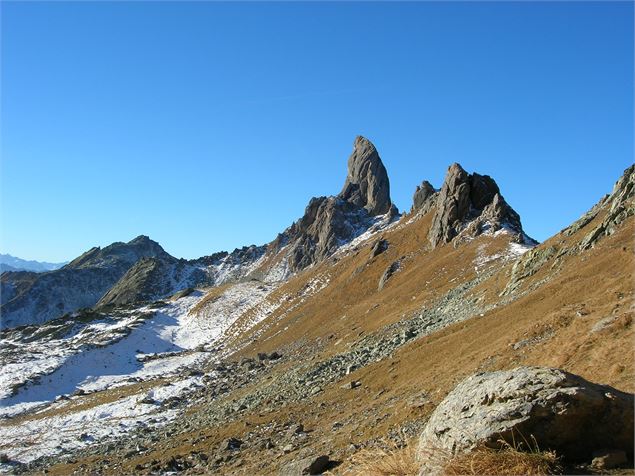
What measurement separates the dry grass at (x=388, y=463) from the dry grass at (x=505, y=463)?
2.53ft

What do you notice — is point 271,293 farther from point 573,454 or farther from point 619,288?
point 573,454

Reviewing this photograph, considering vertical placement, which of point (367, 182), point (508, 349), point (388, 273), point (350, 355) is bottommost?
point (350, 355)

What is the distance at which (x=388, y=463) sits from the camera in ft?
29.0

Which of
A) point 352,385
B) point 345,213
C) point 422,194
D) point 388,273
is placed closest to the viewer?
point 352,385

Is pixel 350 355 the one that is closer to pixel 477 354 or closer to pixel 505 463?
pixel 477 354

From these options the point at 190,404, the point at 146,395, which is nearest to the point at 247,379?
the point at 190,404

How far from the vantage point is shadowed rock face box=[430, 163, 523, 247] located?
262 ft

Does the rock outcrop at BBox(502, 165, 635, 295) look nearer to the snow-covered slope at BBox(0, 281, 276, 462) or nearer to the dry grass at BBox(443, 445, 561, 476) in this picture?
the snow-covered slope at BBox(0, 281, 276, 462)

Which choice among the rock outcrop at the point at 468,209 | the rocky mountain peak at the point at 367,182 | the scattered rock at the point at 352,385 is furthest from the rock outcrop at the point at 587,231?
the rocky mountain peak at the point at 367,182

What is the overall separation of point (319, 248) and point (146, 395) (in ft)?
331

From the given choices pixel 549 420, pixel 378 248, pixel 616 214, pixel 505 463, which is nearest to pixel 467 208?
pixel 378 248

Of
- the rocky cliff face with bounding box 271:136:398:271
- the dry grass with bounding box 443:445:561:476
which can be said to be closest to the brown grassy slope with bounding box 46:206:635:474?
the dry grass with bounding box 443:445:561:476

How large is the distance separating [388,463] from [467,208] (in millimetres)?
82417

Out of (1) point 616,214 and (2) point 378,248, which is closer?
(1) point 616,214
